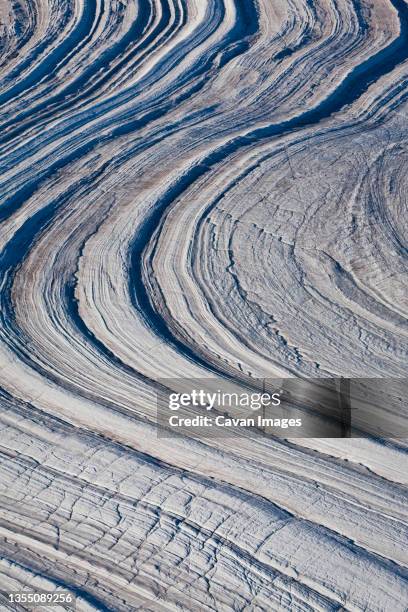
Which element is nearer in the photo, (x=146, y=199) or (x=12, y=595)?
(x=12, y=595)

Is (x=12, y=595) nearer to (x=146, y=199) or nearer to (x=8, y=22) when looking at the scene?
(x=146, y=199)

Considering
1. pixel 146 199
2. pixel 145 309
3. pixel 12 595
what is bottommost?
pixel 12 595

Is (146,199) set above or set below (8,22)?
below

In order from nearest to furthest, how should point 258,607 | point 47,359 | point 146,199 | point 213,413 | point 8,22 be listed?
point 258,607 < point 213,413 < point 47,359 < point 146,199 < point 8,22

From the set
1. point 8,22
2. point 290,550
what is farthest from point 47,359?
point 8,22

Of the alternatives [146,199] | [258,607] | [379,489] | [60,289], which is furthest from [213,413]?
[146,199]

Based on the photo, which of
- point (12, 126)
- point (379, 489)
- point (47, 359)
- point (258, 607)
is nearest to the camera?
point (258, 607)

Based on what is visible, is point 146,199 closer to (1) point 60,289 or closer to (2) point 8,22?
(1) point 60,289
